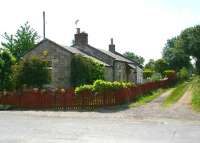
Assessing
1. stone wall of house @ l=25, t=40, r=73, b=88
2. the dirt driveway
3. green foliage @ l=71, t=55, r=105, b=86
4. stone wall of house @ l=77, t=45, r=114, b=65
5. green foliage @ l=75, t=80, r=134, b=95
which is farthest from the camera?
stone wall of house @ l=77, t=45, r=114, b=65

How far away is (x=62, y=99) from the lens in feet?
101

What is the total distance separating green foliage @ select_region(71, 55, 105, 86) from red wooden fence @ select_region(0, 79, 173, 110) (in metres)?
9.44

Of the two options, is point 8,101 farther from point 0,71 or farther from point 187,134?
point 187,134

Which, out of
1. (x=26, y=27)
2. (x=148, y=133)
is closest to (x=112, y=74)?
(x=26, y=27)

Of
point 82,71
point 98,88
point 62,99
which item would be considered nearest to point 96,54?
point 82,71

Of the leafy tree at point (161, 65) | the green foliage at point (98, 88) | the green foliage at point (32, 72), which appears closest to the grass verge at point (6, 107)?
the green foliage at point (98, 88)

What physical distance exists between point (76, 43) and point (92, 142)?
40.4m

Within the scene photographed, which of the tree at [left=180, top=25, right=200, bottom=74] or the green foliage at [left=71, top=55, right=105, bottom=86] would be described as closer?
the green foliage at [left=71, top=55, right=105, bottom=86]

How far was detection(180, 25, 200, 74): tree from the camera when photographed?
92.2 m

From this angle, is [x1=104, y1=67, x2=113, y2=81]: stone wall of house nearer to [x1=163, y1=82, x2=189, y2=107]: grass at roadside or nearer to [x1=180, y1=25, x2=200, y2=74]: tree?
[x1=163, y1=82, x2=189, y2=107]: grass at roadside

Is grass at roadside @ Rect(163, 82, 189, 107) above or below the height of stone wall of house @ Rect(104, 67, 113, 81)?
below

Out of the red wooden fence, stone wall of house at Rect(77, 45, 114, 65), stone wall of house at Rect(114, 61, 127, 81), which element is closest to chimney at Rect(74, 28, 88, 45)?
stone wall of house at Rect(77, 45, 114, 65)

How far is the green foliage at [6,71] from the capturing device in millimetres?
39438

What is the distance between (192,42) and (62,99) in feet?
217
